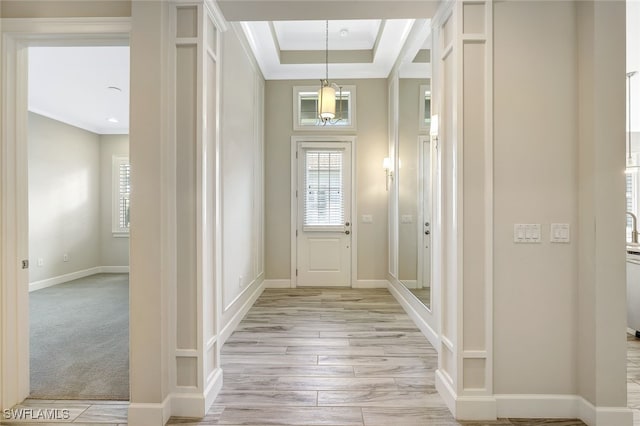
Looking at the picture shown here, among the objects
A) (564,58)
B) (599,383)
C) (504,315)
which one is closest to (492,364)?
(504,315)

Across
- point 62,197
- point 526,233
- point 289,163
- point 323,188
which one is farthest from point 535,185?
point 62,197

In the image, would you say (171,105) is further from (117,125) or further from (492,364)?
(117,125)

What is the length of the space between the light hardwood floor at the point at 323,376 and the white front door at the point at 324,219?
1.39 meters

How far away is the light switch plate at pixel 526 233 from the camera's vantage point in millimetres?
2170

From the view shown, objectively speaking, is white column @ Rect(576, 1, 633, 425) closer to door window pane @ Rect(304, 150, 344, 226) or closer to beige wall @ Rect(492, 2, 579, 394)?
beige wall @ Rect(492, 2, 579, 394)

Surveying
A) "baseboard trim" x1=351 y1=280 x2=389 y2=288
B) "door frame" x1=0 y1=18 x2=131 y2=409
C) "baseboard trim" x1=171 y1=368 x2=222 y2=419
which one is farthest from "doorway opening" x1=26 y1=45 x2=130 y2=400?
"baseboard trim" x1=351 y1=280 x2=389 y2=288

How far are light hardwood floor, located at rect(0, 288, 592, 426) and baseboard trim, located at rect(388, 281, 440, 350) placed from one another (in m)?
0.08

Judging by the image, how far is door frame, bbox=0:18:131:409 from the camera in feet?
7.13

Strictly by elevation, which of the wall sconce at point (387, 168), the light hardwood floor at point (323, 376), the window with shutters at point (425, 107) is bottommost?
the light hardwood floor at point (323, 376)

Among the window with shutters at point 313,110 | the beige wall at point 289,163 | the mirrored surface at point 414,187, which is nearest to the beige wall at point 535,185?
the mirrored surface at point 414,187

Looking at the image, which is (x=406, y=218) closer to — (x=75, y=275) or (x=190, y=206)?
(x=190, y=206)

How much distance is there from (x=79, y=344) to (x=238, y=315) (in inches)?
61.1

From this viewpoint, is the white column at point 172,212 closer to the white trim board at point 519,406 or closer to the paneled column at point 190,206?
the paneled column at point 190,206

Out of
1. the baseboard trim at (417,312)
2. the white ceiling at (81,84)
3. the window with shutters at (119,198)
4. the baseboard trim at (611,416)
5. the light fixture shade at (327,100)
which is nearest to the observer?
the baseboard trim at (611,416)
